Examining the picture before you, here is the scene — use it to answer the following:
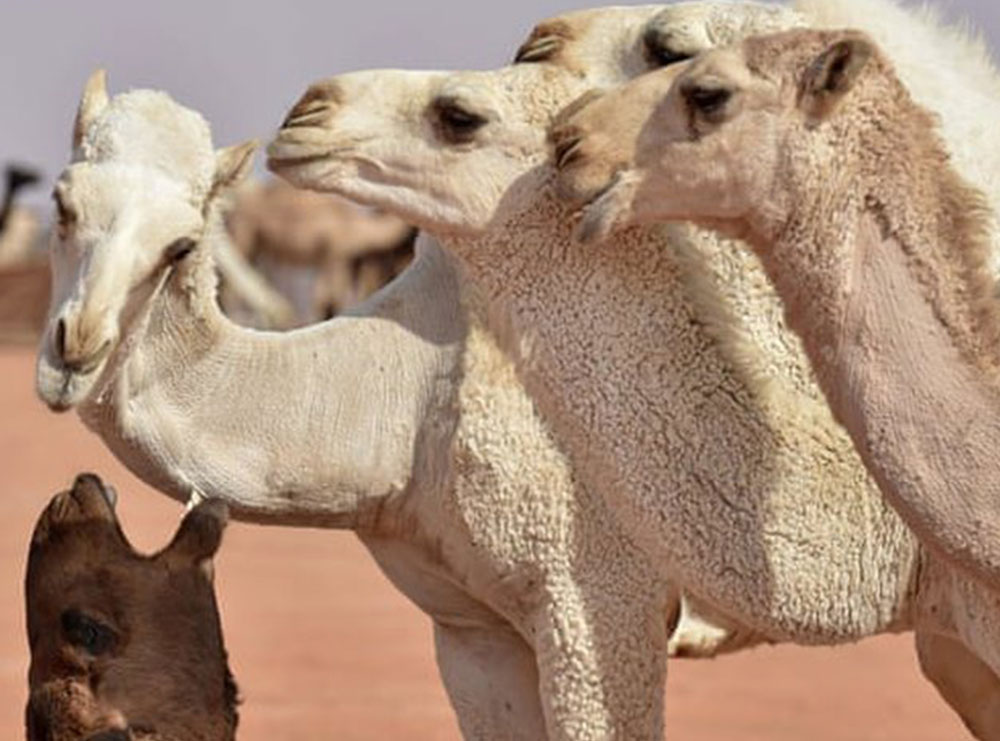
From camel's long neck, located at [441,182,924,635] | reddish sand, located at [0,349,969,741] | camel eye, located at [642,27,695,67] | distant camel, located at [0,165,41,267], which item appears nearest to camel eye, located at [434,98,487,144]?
camel's long neck, located at [441,182,924,635]

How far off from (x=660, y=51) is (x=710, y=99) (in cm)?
125

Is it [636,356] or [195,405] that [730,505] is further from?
[195,405]

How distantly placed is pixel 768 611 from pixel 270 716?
7.53 meters

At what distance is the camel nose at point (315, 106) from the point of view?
8180 millimetres

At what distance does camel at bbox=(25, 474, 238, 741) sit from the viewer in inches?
292

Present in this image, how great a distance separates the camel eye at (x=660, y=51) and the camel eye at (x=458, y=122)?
56 centimetres

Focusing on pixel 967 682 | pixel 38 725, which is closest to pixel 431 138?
pixel 38 725

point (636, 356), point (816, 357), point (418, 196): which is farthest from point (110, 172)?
point (816, 357)

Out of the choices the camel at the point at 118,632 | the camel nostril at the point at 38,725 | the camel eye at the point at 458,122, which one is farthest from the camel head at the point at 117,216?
the camel nostril at the point at 38,725

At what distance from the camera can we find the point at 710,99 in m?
7.36

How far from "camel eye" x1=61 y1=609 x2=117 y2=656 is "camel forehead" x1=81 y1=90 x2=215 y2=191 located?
4.10 feet

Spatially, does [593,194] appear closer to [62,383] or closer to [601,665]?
[62,383]

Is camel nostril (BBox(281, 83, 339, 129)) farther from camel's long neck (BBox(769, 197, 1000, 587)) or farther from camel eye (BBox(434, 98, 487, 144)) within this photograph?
camel's long neck (BBox(769, 197, 1000, 587))

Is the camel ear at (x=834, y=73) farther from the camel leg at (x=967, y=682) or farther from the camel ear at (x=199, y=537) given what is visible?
the camel leg at (x=967, y=682)
